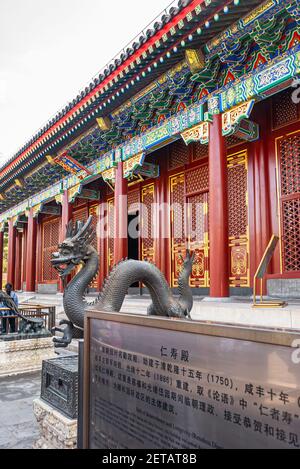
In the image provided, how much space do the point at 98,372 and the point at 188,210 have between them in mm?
7460

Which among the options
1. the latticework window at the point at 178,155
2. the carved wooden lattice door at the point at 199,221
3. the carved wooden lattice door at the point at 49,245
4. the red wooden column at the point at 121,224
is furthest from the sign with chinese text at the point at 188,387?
the carved wooden lattice door at the point at 49,245

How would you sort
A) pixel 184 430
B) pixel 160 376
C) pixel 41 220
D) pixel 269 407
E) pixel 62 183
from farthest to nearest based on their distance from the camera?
pixel 41 220 → pixel 62 183 → pixel 160 376 → pixel 184 430 → pixel 269 407

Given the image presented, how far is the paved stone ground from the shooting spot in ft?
9.87

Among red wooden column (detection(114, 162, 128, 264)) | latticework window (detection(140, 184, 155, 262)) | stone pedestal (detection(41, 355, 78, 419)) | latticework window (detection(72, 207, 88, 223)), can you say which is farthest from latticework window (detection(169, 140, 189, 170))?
stone pedestal (detection(41, 355, 78, 419))

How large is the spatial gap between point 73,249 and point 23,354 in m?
2.79

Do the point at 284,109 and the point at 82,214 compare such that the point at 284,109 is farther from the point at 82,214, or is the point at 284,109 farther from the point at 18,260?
the point at 18,260

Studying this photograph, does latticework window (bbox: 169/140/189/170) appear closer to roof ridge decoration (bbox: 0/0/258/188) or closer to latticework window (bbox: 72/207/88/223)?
roof ridge decoration (bbox: 0/0/258/188)

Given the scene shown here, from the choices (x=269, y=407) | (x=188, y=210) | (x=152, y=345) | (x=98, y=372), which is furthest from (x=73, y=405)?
(x=188, y=210)

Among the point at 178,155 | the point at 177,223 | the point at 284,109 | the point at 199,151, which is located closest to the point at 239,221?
the point at 177,223

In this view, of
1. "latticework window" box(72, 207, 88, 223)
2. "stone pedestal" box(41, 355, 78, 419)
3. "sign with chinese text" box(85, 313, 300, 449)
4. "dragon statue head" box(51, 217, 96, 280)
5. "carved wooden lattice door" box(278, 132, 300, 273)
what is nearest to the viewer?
"sign with chinese text" box(85, 313, 300, 449)

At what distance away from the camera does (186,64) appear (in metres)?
6.80

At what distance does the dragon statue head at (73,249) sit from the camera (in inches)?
148

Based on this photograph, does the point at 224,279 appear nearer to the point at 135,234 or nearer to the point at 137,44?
the point at 137,44

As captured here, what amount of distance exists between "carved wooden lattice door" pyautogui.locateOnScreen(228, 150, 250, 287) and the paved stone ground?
4380 mm
